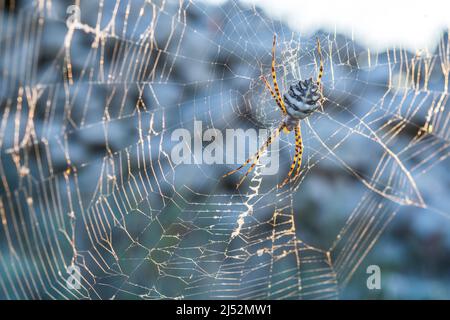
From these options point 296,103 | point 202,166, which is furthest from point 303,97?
point 202,166

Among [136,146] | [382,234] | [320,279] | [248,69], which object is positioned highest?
[248,69]

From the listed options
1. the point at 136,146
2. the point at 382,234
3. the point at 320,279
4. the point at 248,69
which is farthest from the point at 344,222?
the point at 136,146

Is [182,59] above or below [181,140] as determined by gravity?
above

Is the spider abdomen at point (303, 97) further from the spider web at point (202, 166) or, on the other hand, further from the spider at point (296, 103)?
the spider web at point (202, 166)

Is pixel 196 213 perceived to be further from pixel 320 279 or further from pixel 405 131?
pixel 405 131

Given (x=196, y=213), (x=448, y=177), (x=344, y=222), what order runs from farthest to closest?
(x=448, y=177) → (x=344, y=222) → (x=196, y=213)

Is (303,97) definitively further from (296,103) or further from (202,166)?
(202,166)

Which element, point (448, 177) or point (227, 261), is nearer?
point (227, 261)

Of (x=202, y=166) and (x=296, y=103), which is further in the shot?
(x=202, y=166)
